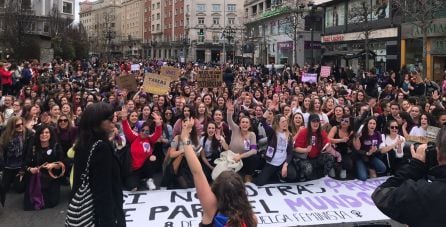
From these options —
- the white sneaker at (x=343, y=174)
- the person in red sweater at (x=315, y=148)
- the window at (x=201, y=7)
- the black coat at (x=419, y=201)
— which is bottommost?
the white sneaker at (x=343, y=174)

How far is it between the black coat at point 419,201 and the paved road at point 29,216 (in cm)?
370

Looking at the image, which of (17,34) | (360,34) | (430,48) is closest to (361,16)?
(360,34)

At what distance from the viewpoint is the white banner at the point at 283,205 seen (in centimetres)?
682

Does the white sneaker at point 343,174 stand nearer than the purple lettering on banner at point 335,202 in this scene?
No

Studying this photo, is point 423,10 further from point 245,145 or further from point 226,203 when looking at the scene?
point 226,203

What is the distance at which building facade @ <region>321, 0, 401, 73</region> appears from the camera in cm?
3486

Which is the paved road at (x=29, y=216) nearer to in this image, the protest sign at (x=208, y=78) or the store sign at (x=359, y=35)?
the protest sign at (x=208, y=78)

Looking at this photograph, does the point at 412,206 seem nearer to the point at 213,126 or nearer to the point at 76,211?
the point at 76,211

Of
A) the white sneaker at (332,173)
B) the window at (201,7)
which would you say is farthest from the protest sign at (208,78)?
the window at (201,7)

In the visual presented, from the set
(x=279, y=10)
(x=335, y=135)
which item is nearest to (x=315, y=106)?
(x=335, y=135)

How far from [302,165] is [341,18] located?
37565 millimetres

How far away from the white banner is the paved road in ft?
1.36

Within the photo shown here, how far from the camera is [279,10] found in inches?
2227

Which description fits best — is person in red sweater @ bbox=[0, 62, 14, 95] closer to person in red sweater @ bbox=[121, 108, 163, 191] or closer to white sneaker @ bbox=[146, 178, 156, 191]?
person in red sweater @ bbox=[121, 108, 163, 191]
